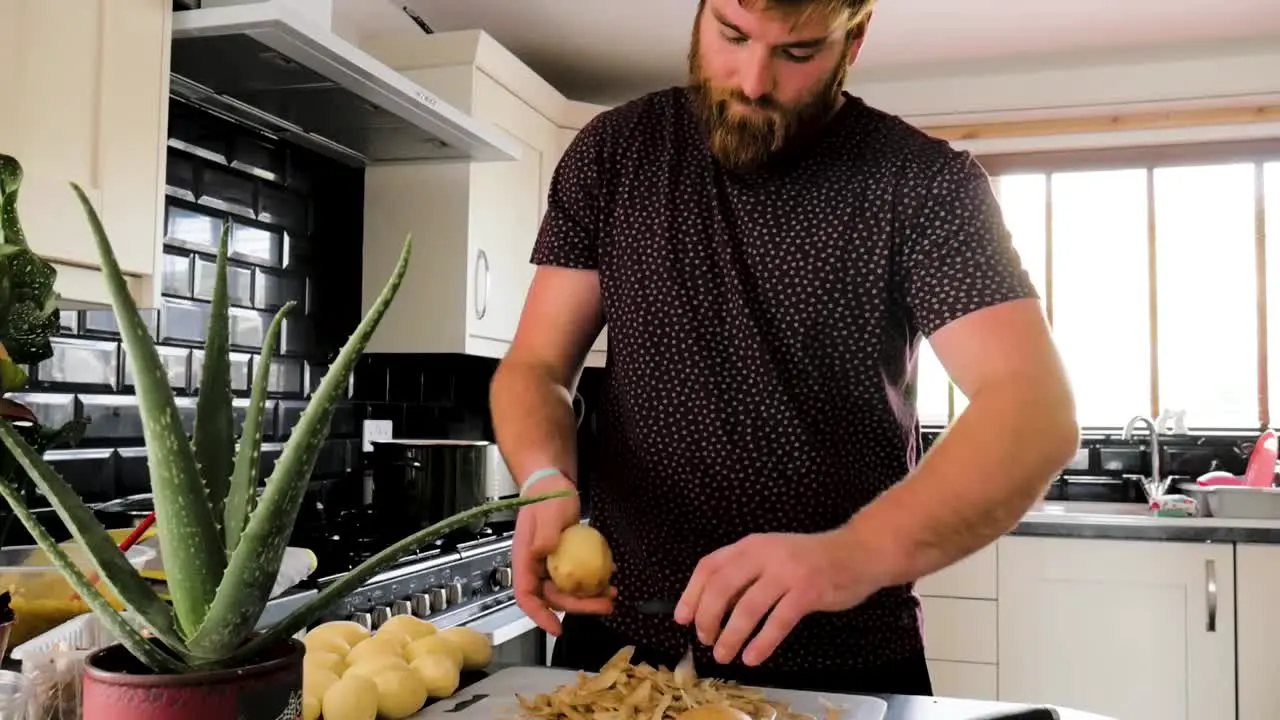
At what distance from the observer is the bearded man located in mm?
1144

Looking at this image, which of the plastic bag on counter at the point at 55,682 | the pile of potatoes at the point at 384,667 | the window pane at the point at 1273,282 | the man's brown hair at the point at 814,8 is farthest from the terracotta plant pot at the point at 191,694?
the window pane at the point at 1273,282

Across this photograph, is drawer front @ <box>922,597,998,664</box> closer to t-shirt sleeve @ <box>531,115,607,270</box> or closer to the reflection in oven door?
the reflection in oven door

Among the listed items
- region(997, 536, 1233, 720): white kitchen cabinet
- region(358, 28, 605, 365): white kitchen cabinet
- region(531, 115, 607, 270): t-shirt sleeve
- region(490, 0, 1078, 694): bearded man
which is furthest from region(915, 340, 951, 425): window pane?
region(531, 115, 607, 270): t-shirt sleeve

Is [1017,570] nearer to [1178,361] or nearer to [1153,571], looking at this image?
[1153,571]

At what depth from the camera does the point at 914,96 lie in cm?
355

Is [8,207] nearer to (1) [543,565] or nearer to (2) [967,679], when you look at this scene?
(1) [543,565]

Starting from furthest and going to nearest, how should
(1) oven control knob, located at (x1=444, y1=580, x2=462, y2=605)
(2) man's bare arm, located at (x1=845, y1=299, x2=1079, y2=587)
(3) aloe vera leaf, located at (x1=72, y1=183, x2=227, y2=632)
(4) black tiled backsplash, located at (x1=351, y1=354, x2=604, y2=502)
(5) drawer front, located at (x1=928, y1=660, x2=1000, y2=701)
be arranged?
(5) drawer front, located at (x1=928, y1=660, x2=1000, y2=701), (4) black tiled backsplash, located at (x1=351, y1=354, x2=604, y2=502), (1) oven control knob, located at (x1=444, y1=580, x2=462, y2=605), (2) man's bare arm, located at (x1=845, y1=299, x2=1079, y2=587), (3) aloe vera leaf, located at (x1=72, y1=183, x2=227, y2=632)

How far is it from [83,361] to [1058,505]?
9.12 feet

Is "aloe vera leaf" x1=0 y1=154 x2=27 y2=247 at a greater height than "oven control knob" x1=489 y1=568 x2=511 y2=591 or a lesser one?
greater

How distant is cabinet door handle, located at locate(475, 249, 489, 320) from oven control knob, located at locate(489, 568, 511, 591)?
738 millimetres

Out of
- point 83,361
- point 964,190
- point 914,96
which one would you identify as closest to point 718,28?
point 964,190

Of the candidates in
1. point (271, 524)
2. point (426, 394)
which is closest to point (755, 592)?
point (271, 524)

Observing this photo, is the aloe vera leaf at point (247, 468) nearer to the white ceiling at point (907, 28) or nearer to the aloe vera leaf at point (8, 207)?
the aloe vera leaf at point (8, 207)

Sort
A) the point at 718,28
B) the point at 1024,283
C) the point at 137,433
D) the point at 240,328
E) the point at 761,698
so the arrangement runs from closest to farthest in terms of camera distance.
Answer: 1. the point at 761,698
2. the point at 1024,283
3. the point at 718,28
4. the point at 137,433
5. the point at 240,328
